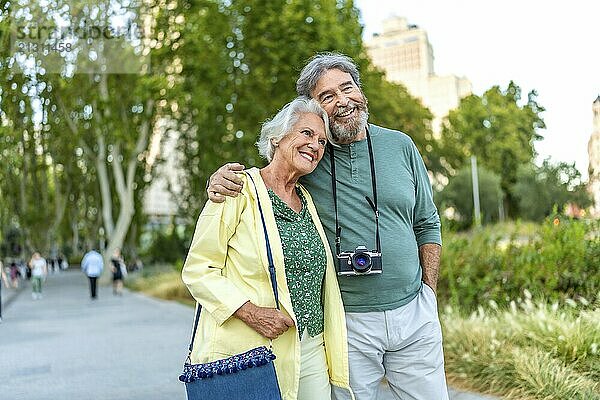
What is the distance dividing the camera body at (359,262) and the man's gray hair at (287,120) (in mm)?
499

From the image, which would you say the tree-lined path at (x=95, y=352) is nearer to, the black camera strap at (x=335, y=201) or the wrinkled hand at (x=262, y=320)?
the black camera strap at (x=335, y=201)

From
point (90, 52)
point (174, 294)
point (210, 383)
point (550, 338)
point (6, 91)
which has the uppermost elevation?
point (90, 52)

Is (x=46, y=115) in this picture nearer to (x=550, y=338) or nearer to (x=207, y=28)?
(x=207, y=28)

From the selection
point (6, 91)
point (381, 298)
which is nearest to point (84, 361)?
point (6, 91)

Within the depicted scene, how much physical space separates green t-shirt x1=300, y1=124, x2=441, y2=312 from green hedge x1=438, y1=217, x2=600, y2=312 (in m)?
5.16

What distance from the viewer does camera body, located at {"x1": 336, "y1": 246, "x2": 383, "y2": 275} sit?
314cm

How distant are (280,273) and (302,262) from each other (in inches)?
5.2

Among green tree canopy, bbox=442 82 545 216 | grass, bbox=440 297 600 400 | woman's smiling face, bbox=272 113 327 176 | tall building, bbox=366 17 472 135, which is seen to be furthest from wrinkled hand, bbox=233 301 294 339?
tall building, bbox=366 17 472 135

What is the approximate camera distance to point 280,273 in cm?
291

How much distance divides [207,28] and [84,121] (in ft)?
24.7

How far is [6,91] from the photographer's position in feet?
39.5

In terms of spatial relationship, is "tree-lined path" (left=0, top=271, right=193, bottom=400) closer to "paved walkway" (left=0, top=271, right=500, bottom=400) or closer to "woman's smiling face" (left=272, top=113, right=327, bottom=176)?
"paved walkway" (left=0, top=271, right=500, bottom=400)

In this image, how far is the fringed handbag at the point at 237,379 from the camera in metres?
2.82

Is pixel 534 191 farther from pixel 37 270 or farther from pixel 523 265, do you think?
pixel 523 265
